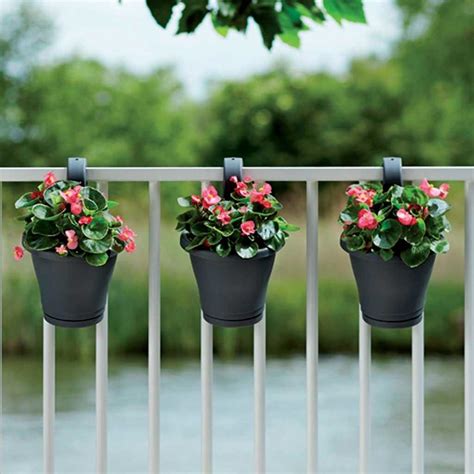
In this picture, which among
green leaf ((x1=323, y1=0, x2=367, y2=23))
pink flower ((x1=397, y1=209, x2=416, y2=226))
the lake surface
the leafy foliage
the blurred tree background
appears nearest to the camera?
the leafy foliage

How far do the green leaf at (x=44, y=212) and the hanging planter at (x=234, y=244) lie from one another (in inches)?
10.4

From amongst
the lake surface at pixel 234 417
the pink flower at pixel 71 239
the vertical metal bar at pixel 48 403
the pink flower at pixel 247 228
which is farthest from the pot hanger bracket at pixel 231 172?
the lake surface at pixel 234 417

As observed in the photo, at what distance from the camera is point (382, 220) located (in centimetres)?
184

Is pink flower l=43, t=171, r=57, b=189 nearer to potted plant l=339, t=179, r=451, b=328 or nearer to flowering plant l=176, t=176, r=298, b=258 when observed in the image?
flowering plant l=176, t=176, r=298, b=258

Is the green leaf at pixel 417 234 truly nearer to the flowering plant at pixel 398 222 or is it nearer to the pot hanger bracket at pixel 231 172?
the flowering plant at pixel 398 222

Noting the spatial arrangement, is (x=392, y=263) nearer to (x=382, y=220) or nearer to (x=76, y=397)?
(x=382, y=220)

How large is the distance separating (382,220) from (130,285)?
21.5 feet

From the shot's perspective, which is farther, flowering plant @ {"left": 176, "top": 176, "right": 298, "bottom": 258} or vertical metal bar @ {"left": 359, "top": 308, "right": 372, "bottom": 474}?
vertical metal bar @ {"left": 359, "top": 308, "right": 372, "bottom": 474}

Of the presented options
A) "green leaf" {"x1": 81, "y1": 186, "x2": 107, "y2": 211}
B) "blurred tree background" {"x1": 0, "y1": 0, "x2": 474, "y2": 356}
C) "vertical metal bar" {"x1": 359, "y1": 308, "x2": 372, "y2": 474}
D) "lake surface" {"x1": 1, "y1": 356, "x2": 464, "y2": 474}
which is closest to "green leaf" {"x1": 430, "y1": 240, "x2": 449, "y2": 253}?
"vertical metal bar" {"x1": 359, "y1": 308, "x2": 372, "y2": 474}

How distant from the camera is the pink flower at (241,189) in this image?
189 centimetres

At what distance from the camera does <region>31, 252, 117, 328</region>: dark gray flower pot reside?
184cm

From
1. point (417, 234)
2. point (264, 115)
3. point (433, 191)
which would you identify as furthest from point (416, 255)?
point (264, 115)

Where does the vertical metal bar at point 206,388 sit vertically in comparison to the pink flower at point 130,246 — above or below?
below

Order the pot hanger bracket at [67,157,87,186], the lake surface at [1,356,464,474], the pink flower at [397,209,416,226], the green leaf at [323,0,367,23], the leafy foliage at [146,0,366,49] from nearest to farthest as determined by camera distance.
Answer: the leafy foliage at [146,0,366,49], the green leaf at [323,0,367,23], the pink flower at [397,209,416,226], the pot hanger bracket at [67,157,87,186], the lake surface at [1,356,464,474]
